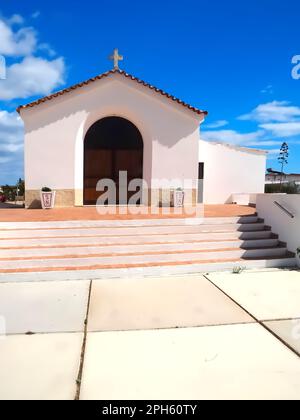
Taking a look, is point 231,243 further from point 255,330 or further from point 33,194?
point 33,194

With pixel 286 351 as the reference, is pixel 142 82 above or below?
above

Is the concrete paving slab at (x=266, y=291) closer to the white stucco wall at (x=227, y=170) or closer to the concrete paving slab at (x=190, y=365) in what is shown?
the concrete paving slab at (x=190, y=365)

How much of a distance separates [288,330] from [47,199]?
866cm

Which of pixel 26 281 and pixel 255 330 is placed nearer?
pixel 255 330

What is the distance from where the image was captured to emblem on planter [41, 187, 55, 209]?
1023cm

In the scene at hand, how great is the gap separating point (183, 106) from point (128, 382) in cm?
1054

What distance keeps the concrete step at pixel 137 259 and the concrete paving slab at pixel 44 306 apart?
0.58 metres

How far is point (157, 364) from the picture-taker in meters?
3.01

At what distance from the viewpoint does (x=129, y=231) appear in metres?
7.34

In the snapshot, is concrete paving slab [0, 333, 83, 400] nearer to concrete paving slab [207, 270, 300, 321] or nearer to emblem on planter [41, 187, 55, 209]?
concrete paving slab [207, 270, 300, 321]

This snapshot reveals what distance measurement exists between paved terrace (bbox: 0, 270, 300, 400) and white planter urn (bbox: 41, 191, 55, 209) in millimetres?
5194

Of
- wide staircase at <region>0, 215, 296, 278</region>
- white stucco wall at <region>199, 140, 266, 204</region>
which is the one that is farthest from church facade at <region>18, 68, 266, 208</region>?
wide staircase at <region>0, 215, 296, 278</region>

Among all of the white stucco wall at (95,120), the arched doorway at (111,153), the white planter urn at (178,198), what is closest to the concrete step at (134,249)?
the white planter urn at (178,198)
